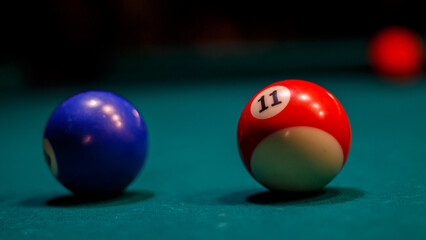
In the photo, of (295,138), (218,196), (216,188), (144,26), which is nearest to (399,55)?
(216,188)

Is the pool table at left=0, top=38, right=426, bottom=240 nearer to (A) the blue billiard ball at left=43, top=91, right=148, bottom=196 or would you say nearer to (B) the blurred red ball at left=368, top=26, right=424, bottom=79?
(A) the blue billiard ball at left=43, top=91, right=148, bottom=196

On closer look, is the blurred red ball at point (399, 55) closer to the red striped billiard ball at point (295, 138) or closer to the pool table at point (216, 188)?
the pool table at point (216, 188)

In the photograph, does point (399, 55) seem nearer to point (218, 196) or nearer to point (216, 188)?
point (216, 188)

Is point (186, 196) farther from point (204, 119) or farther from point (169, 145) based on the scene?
point (204, 119)

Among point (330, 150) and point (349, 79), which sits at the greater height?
point (349, 79)

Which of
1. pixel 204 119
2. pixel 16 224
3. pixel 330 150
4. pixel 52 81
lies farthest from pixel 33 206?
pixel 52 81

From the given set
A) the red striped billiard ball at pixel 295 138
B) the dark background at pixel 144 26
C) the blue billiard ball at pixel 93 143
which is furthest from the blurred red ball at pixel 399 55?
the blue billiard ball at pixel 93 143
